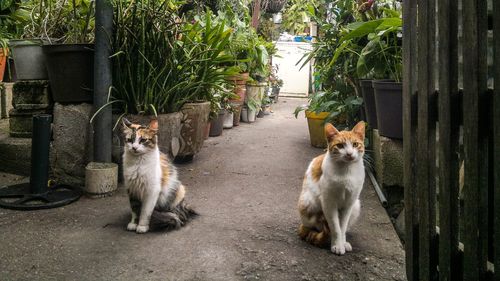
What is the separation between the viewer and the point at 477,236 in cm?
110

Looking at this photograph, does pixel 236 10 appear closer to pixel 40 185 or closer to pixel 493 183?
pixel 40 185

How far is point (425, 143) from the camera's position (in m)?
1.30

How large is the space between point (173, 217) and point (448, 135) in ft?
4.36

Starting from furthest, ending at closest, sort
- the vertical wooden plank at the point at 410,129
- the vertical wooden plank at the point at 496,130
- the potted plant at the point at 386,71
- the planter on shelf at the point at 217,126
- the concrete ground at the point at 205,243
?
1. the planter on shelf at the point at 217,126
2. the potted plant at the point at 386,71
3. the concrete ground at the point at 205,243
4. the vertical wooden plank at the point at 410,129
5. the vertical wooden plank at the point at 496,130

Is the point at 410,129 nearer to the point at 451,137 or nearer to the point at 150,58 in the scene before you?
the point at 451,137

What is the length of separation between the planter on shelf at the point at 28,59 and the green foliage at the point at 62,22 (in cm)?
10

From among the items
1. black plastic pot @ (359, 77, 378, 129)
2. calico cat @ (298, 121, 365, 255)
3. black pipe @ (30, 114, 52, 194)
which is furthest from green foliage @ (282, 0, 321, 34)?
calico cat @ (298, 121, 365, 255)

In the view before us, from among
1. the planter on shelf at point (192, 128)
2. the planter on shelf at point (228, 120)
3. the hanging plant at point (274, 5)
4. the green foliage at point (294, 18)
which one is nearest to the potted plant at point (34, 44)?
the planter on shelf at point (192, 128)

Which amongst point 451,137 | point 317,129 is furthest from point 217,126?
point 451,137

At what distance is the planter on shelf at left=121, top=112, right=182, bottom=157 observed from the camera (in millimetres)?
2701

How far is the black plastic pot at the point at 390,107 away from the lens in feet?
7.86

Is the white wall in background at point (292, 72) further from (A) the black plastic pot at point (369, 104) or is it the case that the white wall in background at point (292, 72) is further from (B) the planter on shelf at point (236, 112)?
(A) the black plastic pot at point (369, 104)

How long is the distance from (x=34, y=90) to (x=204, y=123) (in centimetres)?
124

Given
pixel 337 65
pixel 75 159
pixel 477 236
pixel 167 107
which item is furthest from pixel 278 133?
pixel 477 236
